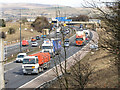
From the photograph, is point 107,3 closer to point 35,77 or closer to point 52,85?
point 52,85

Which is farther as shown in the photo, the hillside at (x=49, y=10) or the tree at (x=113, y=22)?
the hillside at (x=49, y=10)

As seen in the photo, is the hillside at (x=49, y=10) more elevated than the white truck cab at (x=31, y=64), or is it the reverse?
the hillside at (x=49, y=10)

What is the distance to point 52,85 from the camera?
1938 cm

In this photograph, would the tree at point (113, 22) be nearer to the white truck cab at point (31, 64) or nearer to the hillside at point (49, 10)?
the hillside at point (49, 10)

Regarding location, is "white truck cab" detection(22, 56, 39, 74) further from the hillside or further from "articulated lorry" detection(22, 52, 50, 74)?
the hillside

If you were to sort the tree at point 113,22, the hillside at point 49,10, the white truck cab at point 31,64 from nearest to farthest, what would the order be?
the tree at point 113,22 → the hillside at point 49,10 → the white truck cab at point 31,64

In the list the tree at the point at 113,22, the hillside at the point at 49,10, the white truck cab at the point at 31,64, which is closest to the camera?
the tree at the point at 113,22

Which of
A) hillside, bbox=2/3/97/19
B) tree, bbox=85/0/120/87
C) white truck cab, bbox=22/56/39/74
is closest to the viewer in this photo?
tree, bbox=85/0/120/87

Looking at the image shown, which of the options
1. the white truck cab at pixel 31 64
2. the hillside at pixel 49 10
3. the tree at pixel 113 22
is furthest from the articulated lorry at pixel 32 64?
the tree at pixel 113 22

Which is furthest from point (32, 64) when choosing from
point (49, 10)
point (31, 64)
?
point (49, 10)

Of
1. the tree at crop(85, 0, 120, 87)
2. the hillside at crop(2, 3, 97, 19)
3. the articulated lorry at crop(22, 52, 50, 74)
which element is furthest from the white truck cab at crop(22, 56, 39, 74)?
the tree at crop(85, 0, 120, 87)

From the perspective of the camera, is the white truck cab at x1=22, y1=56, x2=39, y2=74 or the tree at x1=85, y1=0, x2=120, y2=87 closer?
the tree at x1=85, y1=0, x2=120, y2=87

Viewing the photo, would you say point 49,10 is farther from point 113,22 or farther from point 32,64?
point 113,22

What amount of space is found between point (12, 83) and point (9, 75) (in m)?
4.25
